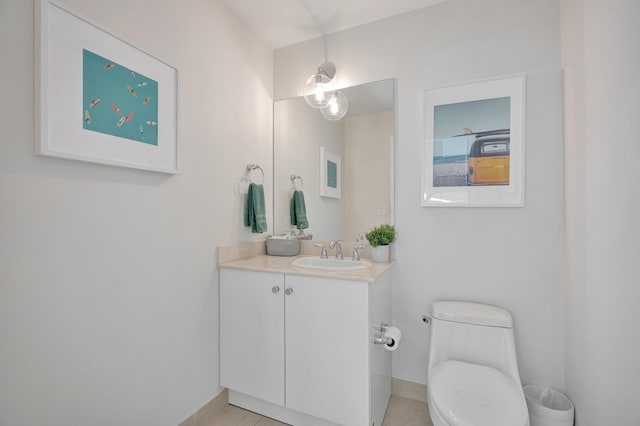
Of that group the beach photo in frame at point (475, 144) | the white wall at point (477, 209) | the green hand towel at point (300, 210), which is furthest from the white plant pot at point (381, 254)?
the green hand towel at point (300, 210)

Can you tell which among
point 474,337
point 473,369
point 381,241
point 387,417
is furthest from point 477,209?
point 387,417

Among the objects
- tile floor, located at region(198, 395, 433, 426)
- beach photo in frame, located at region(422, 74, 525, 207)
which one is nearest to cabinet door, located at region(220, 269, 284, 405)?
tile floor, located at region(198, 395, 433, 426)

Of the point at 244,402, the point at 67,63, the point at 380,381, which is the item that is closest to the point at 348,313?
the point at 380,381

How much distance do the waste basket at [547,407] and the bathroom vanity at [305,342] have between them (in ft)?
2.39

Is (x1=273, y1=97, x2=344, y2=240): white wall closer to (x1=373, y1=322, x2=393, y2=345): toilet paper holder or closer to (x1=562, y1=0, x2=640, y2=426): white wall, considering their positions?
(x1=373, y1=322, x2=393, y2=345): toilet paper holder

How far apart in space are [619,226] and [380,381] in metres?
1.27

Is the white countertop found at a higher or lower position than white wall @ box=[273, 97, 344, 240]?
lower

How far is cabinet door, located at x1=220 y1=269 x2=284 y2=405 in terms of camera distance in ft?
5.25

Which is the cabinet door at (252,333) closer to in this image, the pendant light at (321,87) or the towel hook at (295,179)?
the towel hook at (295,179)

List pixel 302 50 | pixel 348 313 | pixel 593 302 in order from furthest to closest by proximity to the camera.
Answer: pixel 302 50 < pixel 348 313 < pixel 593 302

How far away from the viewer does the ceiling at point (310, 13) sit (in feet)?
6.00

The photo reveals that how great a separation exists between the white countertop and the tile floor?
0.86 m

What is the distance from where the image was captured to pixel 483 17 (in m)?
1.72

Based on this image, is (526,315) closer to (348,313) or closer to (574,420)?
(574,420)
